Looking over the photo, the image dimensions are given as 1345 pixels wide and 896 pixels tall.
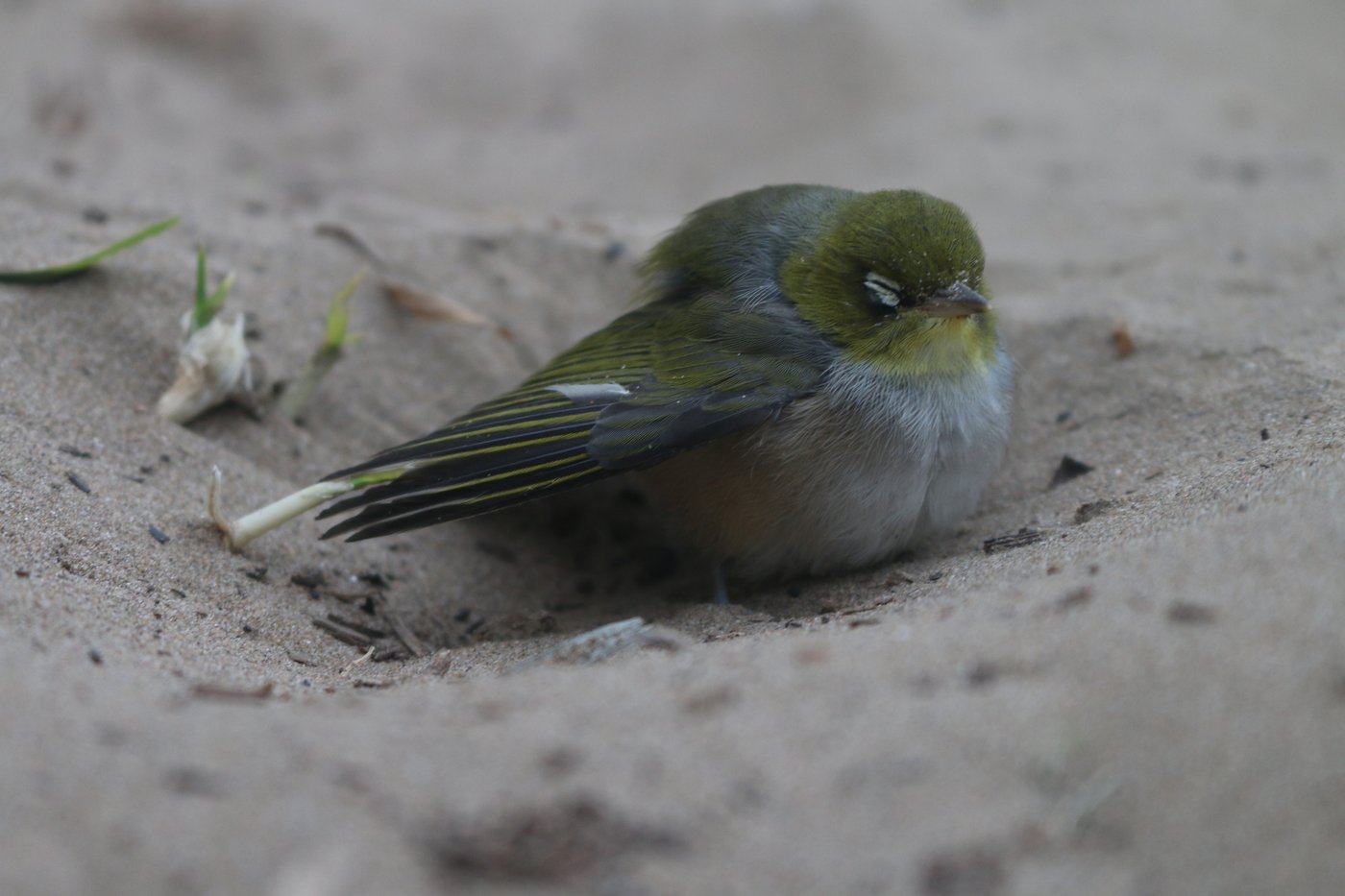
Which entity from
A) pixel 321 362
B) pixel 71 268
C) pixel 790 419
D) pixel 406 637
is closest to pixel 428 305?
pixel 321 362

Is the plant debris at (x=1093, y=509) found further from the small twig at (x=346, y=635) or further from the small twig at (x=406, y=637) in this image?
the small twig at (x=346, y=635)

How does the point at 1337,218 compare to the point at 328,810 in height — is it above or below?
above

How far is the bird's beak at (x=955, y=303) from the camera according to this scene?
3.65 metres

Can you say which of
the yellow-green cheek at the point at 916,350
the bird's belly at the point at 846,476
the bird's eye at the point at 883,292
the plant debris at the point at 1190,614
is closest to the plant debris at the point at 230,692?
the bird's belly at the point at 846,476

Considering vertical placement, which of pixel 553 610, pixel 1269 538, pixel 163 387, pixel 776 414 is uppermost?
pixel 1269 538

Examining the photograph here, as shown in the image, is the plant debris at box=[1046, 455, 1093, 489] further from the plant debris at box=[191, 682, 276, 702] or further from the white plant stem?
the plant debris at box=[191, 682, 276, 702]

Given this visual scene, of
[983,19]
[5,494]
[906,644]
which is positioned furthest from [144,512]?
[983,19]

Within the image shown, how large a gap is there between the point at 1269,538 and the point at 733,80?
6.21m

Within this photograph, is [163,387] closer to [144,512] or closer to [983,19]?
[144,512]

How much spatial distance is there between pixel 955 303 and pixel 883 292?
23 centimetres

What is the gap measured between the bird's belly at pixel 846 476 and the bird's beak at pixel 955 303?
0.88ft

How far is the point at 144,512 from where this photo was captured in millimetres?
3590

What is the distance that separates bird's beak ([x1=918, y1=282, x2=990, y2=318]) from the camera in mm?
3651

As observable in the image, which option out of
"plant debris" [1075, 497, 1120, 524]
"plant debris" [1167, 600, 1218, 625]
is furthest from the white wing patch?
"plant debris" [1167, 600, 1218, 625]
